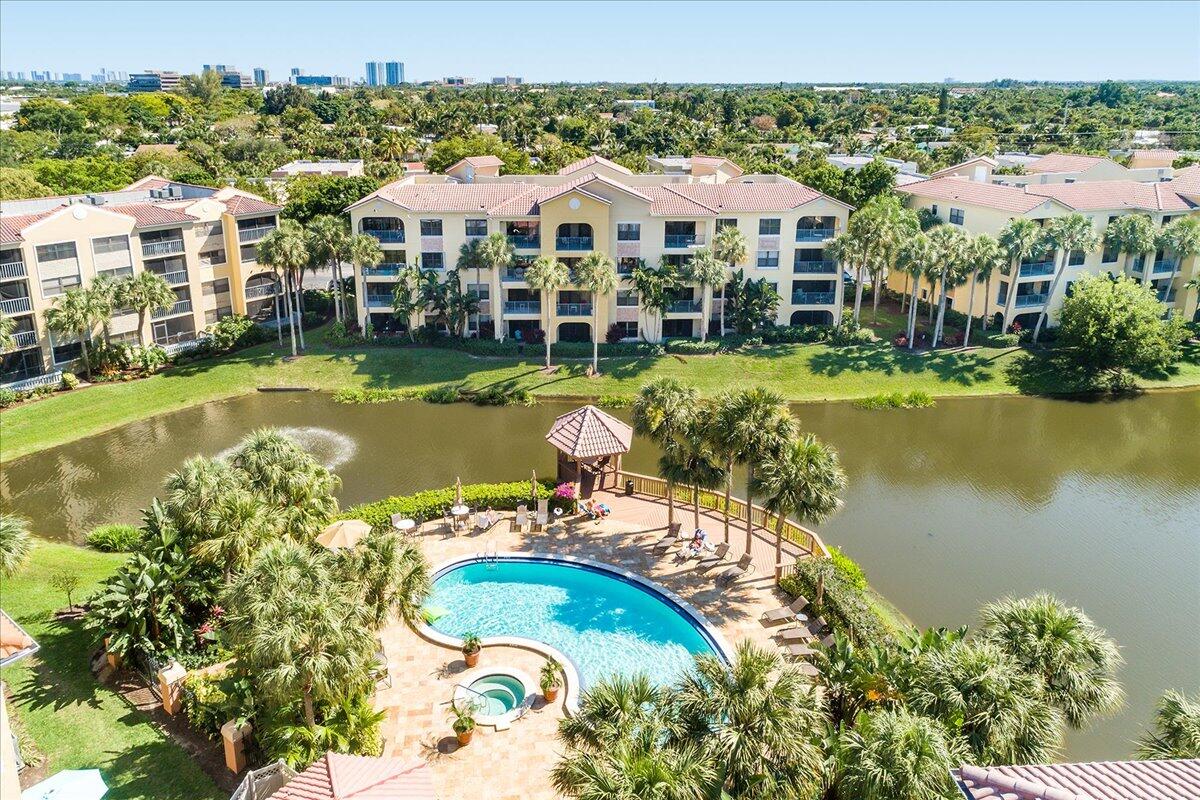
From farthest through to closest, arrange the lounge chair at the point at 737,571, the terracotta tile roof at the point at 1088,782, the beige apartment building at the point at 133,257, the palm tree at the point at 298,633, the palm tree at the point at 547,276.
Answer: the palm tree at the point at 547,276
the beige apartment building at the point at 133,257
the lounge chair at the point at 737,571
the palm tree at the point at 298,633
the terracotta tile roof at the point at 1088,782

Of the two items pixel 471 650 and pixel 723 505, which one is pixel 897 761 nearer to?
pixel 471 650

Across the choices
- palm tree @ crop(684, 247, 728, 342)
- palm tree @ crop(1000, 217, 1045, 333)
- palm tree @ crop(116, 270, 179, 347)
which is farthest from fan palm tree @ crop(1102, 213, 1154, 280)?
palm tree @ crop(116, 270, 179, 347)

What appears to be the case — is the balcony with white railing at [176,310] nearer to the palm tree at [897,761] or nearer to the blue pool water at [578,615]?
the blue pool water at [578,615]

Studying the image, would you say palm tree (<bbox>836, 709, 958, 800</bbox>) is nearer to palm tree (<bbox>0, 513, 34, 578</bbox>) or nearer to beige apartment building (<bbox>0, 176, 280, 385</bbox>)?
palm tree (<bbox>0, 513, 34, 578</bbox>)

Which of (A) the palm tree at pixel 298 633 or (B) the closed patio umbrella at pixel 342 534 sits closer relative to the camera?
(A) the palm tree at pixel 298 633

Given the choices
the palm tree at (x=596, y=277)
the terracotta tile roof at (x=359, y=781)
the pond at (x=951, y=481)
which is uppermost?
the palm tree at (x=596, y=277)

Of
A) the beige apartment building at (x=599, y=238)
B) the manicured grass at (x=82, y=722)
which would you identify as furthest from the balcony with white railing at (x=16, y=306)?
the manicured grass at (x=82, y=722)

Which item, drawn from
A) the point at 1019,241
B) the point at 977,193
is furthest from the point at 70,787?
the point at 977,193
